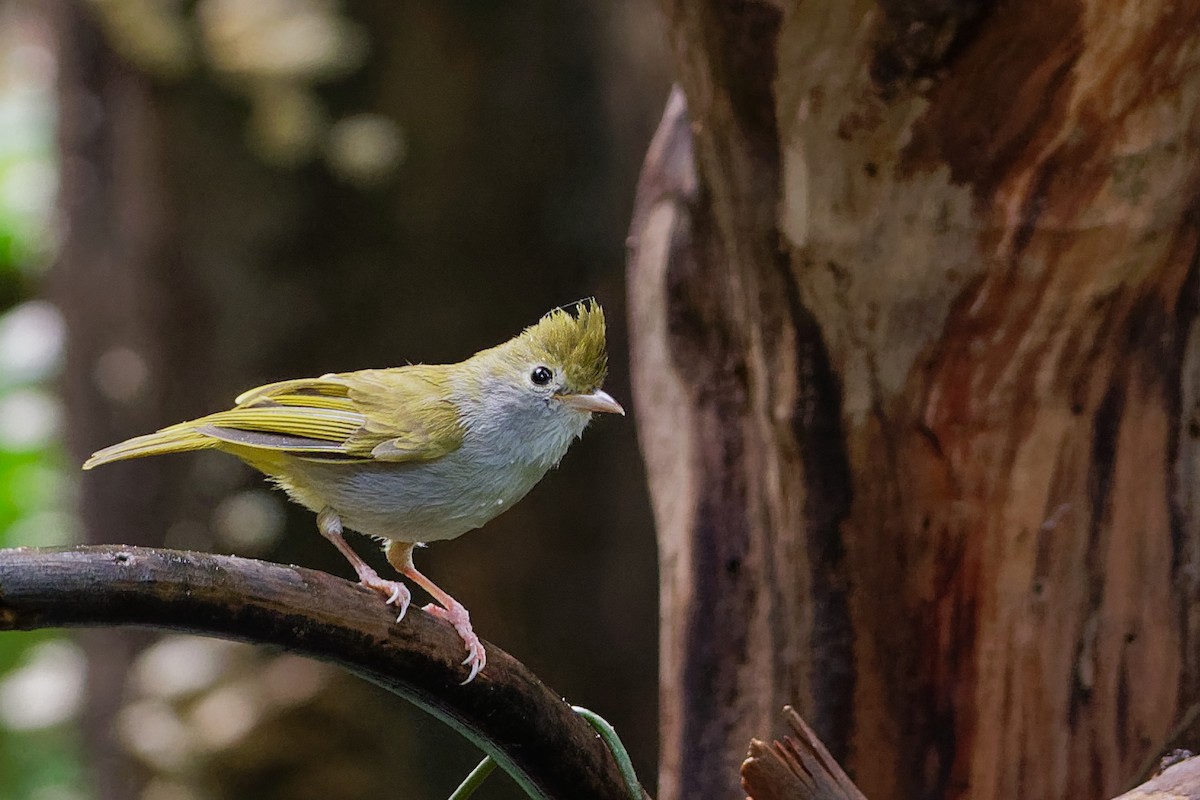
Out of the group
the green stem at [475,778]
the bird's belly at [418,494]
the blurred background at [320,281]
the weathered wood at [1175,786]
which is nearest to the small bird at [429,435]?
the bird's belly at [418,494]

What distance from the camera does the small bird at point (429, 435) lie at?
201cm

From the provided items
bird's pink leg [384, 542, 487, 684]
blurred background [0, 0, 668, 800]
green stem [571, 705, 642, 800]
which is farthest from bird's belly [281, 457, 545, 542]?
blurred background [0, 0, 668, 800]

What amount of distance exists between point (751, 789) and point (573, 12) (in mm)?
3645

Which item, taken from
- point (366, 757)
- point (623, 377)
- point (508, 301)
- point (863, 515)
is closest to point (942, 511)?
point (863, 515)

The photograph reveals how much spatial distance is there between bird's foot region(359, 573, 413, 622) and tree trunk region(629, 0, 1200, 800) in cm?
86

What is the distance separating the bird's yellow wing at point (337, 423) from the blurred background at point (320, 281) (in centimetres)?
207

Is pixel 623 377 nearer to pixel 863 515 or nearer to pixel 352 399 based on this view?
pixel 863 515

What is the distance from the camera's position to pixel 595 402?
200 centimetres

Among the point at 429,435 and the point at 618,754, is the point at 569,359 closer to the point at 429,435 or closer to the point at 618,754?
the point at 429,435

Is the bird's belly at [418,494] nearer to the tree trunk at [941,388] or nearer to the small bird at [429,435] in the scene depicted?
the small bird at [429,435]

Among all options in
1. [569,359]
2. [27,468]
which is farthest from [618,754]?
[27,468]

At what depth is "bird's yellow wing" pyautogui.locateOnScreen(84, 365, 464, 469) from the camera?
1.99m

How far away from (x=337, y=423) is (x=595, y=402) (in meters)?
0.44

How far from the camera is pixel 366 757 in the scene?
15.0 feet
